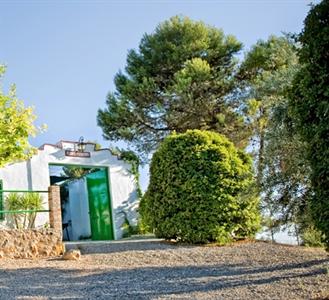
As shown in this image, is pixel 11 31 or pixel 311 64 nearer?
pixel 311 64

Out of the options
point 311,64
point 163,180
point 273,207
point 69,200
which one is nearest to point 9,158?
point 163,180

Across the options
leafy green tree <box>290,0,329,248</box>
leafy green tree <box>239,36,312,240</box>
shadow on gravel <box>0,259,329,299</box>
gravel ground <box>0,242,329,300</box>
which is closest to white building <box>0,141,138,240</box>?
gravel ground <box>0,242,329,300</box>

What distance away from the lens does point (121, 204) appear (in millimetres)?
16297

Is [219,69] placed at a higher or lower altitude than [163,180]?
higher

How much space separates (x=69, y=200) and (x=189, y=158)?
7.90 metres

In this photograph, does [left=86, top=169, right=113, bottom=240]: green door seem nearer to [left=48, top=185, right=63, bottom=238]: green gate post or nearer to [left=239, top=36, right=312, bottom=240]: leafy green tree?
[left=48, top=185, right=63, bottom=238]: green gate post

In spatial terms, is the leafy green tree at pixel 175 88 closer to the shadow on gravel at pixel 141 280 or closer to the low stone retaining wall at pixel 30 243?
the low stone retaining wall at pixel 30 243

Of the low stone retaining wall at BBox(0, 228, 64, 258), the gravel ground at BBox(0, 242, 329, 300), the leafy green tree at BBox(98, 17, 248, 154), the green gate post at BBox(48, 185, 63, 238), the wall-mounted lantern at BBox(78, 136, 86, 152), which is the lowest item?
the gravel ground at BBox(0, 242, 329, 300)

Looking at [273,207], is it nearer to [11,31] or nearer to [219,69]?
[11,31]

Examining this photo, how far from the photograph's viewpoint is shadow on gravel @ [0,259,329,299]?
6457 mm

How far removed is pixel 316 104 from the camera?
621 cm

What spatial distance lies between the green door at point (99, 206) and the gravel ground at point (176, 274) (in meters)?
4.99

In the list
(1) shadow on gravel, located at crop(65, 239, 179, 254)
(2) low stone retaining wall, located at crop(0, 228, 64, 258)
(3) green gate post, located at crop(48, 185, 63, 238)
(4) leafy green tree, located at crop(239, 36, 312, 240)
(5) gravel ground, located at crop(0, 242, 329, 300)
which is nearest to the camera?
(5) gravel ground, located at crop(0, 242, 329, 300)

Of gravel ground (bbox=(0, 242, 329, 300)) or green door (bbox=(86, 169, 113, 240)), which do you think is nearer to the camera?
gravel ground (bbox=(0, 242, 329, 300))
